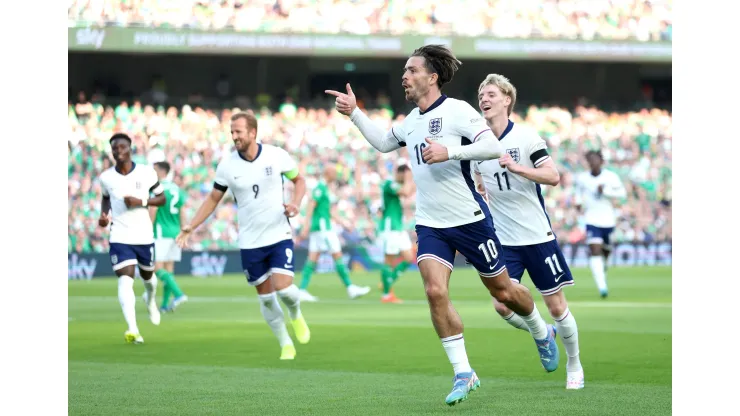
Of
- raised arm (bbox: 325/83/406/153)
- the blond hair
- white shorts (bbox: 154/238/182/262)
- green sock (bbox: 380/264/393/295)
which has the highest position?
the blond hair

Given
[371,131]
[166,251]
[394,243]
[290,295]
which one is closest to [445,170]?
[371,131]

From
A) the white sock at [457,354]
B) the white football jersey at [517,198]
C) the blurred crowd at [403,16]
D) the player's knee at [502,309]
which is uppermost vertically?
the blurred crowd at [403,16]

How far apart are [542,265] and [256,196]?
3600 mm

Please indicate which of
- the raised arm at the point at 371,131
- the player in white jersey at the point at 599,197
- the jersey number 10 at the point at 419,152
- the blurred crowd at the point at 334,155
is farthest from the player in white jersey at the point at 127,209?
the blurred crowd at the point at 334,155

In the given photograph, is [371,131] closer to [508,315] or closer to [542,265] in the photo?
[542,265]

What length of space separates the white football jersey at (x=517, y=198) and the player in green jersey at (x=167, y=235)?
9.67 metres

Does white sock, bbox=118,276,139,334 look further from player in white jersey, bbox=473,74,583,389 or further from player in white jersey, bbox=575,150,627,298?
player in white jersey, bbox=575,150,627,298

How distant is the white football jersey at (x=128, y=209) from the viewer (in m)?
13.9

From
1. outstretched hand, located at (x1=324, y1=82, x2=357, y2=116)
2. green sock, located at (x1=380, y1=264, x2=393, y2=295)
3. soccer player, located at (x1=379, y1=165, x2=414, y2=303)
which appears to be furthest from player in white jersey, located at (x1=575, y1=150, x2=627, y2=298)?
outstretched hand, located at (x1=324, y1=82, x2=357, y2=116)

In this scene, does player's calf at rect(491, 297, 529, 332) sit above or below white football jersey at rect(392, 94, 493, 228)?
below

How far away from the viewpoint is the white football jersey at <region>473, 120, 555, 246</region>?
9212 mm

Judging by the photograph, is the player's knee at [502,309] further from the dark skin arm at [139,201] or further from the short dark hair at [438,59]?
the dark skin arm at [139,201]

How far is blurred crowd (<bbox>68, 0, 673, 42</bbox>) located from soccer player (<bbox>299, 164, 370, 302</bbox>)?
45.3 ft
